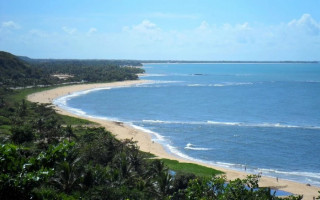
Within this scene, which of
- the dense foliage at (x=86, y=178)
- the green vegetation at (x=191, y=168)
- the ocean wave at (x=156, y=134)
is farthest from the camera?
the ocean wave at (x=156, y=134)

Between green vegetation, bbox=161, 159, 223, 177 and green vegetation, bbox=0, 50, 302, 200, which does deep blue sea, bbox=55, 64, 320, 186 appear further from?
green vegetation, bbox=0, 50, 302, 200

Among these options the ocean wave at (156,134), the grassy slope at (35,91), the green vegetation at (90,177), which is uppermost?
the green vegetation at (90,177)

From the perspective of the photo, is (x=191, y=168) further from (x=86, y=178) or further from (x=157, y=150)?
(x=86, y=178)

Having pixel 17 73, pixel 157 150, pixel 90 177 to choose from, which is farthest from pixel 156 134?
pixel 17 73

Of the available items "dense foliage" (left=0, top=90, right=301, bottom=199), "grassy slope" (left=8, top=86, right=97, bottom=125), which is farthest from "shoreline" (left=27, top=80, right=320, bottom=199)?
"dense foliage" (left=0, top=90, right=301, bottom=199)

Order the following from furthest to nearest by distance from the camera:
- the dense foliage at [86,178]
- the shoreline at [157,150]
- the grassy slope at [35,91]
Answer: the grassy slope at [35,91] < the shoreline at [157,150] < the dense foliage at [86,178]

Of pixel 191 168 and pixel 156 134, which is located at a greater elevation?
pixel 191 168

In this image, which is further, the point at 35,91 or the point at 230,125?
the point at 35,91

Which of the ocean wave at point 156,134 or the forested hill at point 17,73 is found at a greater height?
the forested hill at point 17,73

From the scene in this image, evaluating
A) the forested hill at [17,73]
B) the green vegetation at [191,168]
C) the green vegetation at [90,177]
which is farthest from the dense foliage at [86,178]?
the forested hill at [17,73]

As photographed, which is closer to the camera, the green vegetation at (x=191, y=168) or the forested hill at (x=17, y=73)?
the green vegetation at (x=191, y=168)

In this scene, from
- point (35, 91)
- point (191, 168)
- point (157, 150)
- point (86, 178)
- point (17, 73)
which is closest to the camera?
point (86, 178)

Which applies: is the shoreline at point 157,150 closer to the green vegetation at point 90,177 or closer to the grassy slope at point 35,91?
the grassy slope at point 35,91
